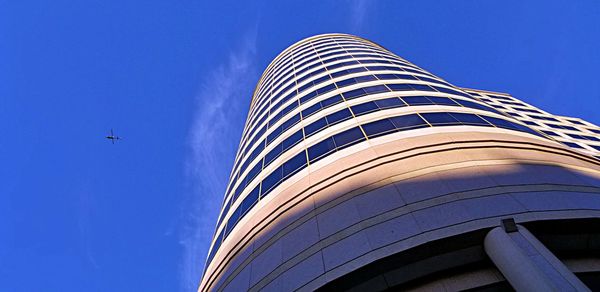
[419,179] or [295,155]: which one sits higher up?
[295,155]

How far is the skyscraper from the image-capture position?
9.38 metres

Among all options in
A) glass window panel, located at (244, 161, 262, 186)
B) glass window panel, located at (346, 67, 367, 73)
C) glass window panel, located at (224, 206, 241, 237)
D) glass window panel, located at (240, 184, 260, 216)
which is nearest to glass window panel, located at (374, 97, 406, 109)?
glass window panel, located at (244, 161, 262, 186)

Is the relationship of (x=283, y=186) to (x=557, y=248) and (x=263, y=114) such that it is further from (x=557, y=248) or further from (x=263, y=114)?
(x=263, y=114)

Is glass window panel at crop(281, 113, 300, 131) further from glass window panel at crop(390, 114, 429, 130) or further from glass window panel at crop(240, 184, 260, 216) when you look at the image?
glass window panel at crop(390, 114, 429, 130)

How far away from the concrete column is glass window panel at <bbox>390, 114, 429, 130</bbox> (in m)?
6.99

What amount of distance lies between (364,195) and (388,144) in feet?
10.7

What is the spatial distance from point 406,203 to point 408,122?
19.5 ft

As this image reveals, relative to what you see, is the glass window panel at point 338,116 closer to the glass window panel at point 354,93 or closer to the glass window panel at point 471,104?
the glass window panel at point 354,93

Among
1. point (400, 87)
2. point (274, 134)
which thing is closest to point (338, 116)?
point (274, 134)

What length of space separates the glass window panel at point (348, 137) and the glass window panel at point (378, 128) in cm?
34

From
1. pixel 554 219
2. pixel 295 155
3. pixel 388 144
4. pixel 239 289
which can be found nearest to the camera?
pixel 554 219

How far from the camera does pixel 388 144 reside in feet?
48.0

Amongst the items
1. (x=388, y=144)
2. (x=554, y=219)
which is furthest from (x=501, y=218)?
(x=388, y=144)

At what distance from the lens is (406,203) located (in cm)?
1101
